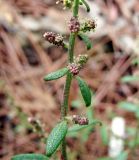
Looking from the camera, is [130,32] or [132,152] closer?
[132,152]

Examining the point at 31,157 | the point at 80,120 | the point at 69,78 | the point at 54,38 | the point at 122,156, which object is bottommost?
the point at 122,156

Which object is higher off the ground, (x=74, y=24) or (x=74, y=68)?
(x=74, y=24)

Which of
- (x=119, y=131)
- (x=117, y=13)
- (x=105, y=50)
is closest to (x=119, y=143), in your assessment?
(x=119, y=131)

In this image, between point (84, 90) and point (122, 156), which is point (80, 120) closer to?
point (84, 90)

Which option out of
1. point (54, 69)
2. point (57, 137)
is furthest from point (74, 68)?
point (54, 69)

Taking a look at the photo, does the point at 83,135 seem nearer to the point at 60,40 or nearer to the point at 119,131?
the point at 119,131

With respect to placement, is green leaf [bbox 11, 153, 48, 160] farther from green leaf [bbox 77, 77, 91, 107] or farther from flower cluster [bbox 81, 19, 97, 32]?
flower cluster [bbox 81, 19, 97, 32]

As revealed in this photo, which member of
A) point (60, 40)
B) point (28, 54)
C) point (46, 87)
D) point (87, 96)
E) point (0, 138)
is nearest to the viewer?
point (60, 40)

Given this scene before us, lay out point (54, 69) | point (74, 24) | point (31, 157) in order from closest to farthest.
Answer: point (74, 24) < point (31, 157) < point (54, 69)

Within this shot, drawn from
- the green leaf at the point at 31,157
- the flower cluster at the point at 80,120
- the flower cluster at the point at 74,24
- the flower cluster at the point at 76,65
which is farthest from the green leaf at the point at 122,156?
the flower cluster at the point at 74,24
